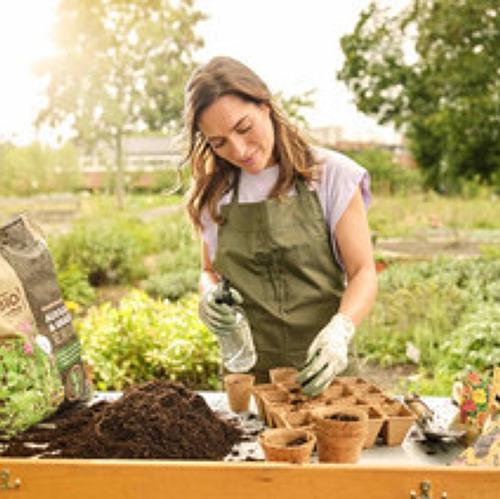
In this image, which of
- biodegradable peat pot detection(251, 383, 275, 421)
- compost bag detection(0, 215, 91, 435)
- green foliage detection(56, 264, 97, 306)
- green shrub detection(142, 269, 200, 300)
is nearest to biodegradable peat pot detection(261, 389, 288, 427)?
biodegradable peat pot detection(251, 383, 275, 421)

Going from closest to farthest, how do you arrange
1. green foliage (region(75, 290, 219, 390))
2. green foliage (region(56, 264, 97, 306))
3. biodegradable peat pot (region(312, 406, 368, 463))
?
biodegradable peat pot (region(312, 406, 368, 463)) → green foliage (region(75, 290, 219, 390)) → green foliage (region(56, 264, 97, 306))

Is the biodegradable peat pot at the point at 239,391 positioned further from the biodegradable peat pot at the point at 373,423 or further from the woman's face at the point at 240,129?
the woman's face at the point at 240,129

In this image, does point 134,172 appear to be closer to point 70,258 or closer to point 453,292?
point 70,258

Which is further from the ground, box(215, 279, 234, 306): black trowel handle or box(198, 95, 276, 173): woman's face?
box(198, 95, 276, 173): woman's face

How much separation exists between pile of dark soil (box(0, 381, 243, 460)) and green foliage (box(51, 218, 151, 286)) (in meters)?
4.68

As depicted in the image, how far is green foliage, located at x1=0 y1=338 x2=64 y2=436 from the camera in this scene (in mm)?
1440

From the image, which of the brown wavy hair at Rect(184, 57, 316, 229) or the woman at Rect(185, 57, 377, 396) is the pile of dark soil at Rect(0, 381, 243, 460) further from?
the brown wavy hair at Rect(184, 57, 316, 229)

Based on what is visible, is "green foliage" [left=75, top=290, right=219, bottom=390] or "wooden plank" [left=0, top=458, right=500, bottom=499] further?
"green foliage" [left=75, top=290, right=219, bottom=390]

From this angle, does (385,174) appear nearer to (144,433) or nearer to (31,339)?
(31,339)

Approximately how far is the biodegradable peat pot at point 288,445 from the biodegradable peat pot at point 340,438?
0.03 m

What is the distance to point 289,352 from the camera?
186 cm

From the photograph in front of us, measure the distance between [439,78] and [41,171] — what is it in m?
5.85

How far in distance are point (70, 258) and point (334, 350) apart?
16.3ft

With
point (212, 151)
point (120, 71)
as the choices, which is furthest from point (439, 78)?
point (212, 151)
